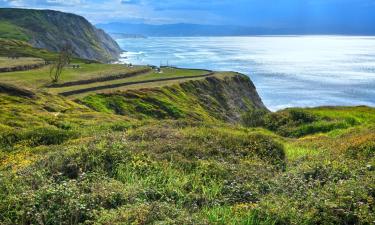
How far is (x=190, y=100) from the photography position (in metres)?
103

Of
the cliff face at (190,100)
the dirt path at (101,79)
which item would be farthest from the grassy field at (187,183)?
the dirt path at (101,79)

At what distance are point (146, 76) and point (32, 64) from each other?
32469 millimetres

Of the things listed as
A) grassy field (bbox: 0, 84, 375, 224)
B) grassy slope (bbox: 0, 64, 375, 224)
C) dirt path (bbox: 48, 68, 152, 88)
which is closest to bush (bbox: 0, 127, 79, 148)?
grassy slope (bbox: 0, 64, 375, 224)

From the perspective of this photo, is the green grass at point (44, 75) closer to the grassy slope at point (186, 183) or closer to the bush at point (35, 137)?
the bush at point (35, 137)

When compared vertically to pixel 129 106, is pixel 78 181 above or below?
above

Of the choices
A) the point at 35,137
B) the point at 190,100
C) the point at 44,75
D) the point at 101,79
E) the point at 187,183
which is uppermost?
the point at 187,183

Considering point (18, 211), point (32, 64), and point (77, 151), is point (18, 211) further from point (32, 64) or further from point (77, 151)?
point (32, 64)

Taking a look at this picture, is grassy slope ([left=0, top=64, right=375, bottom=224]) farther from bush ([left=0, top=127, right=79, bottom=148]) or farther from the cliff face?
the cliff face

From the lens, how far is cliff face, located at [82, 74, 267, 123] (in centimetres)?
8381

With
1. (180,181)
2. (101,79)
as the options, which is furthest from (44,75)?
(180,181)

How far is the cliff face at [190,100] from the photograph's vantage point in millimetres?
83812

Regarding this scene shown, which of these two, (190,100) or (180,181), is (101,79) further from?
(180,181)

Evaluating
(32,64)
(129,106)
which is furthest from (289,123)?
(32,64)

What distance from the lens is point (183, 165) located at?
15.8 m
